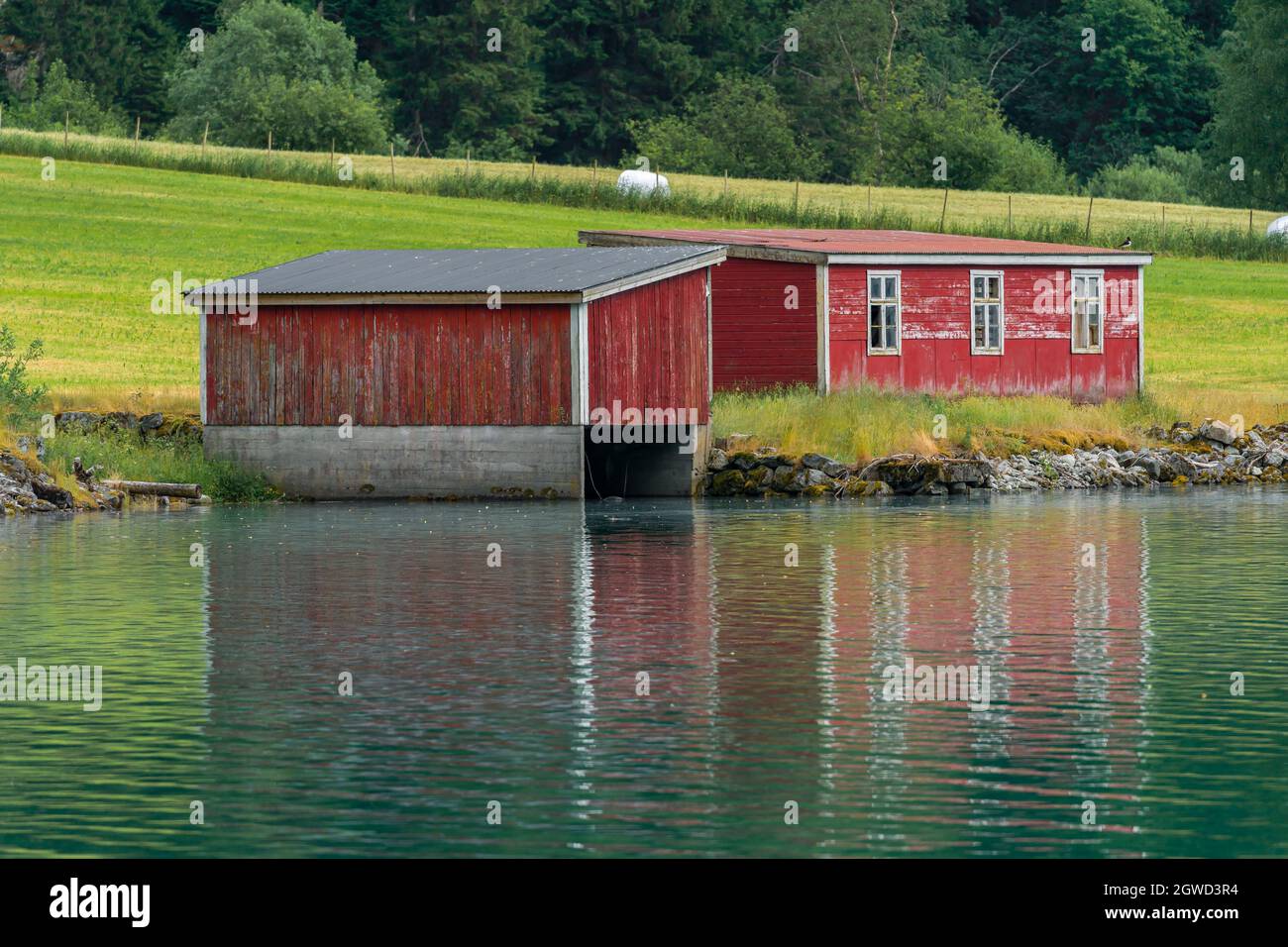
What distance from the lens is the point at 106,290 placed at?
61688 mm

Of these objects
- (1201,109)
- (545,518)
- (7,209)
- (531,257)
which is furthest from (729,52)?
(545,518)

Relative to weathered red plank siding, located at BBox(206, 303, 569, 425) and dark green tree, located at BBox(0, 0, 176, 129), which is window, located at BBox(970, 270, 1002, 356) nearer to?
weathered red plank siding, located at BBox(206, 303, 569, 425)

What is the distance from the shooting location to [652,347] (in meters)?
39.9

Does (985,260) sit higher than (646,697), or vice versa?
(985,260)

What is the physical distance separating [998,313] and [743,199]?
34758mm

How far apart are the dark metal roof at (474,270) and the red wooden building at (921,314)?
424 cm

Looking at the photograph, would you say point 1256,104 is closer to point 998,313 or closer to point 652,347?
point 998,313

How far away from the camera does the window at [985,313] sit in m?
47.7

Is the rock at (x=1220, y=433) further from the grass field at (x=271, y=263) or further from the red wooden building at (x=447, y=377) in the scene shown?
the red wooden building at (x=447, y=377)

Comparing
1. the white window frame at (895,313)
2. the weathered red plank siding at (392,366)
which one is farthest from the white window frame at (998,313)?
the weathered red plank siding at (392,366)

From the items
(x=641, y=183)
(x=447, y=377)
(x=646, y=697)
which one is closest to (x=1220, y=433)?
(x=447, y=377)

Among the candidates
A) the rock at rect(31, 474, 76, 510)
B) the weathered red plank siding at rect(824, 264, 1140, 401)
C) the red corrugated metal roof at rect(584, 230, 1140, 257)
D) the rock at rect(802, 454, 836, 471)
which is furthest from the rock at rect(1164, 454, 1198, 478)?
the rock at rect(31, 474, 76, 510)

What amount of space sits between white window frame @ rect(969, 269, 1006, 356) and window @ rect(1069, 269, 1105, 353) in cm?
196

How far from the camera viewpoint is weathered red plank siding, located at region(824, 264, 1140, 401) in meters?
46.2
